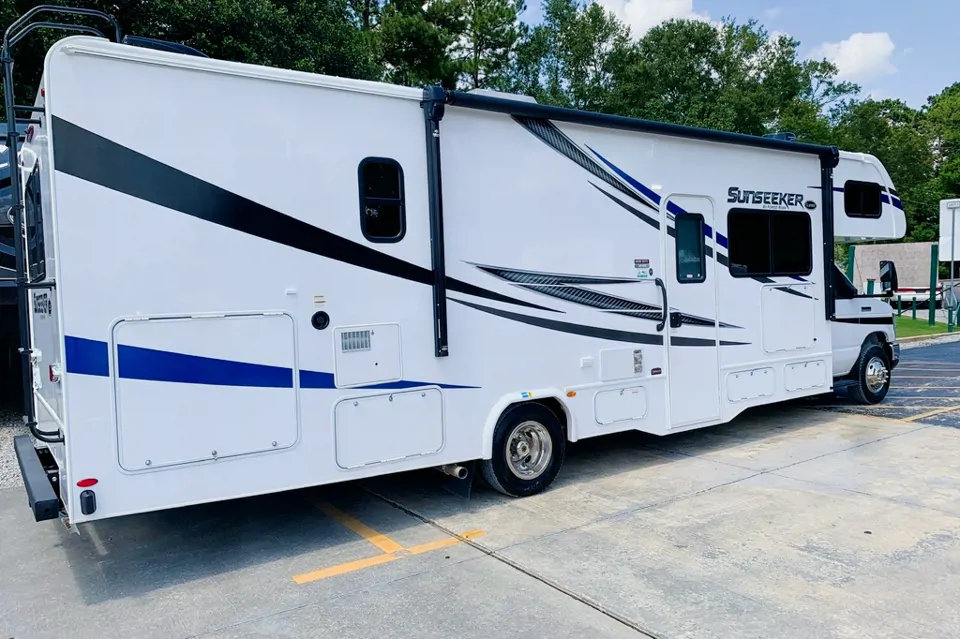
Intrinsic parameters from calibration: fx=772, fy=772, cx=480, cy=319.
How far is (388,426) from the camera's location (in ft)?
17.1

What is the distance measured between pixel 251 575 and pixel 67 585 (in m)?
1.08

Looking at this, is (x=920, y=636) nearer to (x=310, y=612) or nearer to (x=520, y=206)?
(x=310, y=612)

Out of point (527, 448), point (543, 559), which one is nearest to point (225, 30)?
point (527, 448)

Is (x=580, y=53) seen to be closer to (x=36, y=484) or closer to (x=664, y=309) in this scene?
(x=664, y=309)

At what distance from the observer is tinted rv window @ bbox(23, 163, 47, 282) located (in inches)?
197

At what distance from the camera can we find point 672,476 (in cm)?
668

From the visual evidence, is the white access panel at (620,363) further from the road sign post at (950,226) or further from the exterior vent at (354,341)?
the road sign post at (950,226)

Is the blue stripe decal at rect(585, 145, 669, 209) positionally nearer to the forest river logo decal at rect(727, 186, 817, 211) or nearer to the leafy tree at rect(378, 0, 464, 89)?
the forest river logo decal at rect(727, 186, 817, 211)

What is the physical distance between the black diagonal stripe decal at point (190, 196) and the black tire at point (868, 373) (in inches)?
259

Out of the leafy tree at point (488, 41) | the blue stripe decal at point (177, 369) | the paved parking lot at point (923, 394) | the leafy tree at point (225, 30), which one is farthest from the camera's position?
the leafy tree at point (488, 41)

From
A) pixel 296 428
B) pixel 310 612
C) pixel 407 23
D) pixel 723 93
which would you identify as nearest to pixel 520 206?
pixel 296 428

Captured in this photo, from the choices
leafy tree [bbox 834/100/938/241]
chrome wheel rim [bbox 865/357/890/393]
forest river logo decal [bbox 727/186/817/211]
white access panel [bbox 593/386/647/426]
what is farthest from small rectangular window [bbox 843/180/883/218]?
leafy tree [bbox 834/100/938/241]

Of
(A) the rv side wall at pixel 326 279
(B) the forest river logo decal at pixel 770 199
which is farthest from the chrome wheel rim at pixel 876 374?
(A) the rv side wall at pixel 326 279

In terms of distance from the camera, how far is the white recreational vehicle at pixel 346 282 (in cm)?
432
